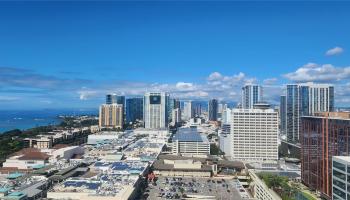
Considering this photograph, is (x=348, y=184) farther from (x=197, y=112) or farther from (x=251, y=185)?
(x=197, y=112)

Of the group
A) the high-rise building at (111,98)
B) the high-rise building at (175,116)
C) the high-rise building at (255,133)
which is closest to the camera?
the high-rise building at (255,133)

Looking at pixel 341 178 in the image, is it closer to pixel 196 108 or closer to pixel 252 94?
pixel 252 94

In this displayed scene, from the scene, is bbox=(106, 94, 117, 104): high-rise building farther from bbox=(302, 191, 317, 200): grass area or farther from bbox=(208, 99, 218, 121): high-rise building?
bbox=(302, 191, 317, 200): grass area

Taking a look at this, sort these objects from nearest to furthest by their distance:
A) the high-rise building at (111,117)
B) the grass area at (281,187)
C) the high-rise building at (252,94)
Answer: the grass area at (281,187) → the high-rise building at (252,94) → the high-rise building at (111,117)

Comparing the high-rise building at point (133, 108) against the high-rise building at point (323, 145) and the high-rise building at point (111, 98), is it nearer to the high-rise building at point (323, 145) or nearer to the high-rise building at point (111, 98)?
the high-rise building at point (111, 98)

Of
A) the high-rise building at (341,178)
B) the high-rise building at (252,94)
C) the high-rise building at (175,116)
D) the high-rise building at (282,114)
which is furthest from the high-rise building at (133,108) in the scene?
the high-rise building at (341,178)

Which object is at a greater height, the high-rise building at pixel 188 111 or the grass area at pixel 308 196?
the high-rise building at pixel 188 111
